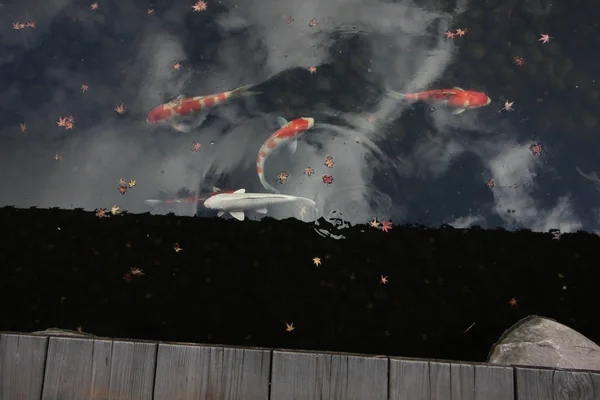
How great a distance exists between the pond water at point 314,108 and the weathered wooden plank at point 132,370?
903 millimetres

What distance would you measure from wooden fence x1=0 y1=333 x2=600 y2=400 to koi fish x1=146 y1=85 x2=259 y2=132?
1.36 meters

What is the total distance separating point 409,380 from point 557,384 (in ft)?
1.85

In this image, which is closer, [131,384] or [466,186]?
[131,384]

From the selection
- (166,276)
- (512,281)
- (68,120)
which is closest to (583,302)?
(512,281)

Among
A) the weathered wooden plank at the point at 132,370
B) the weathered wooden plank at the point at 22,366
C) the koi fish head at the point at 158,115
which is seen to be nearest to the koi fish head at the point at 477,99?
the koi fish head at the point at 158,115

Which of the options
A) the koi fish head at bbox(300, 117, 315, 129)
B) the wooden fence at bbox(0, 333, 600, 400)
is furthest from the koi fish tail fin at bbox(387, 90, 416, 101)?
the wooden fence at bbox(0, 333, 600, 400)

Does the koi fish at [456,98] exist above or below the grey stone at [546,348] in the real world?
above

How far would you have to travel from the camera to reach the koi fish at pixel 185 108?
2.59 m

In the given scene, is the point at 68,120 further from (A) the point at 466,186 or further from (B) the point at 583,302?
(B) the point at 583,302

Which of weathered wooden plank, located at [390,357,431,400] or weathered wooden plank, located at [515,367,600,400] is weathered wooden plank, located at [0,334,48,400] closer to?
weathered wooden plank, located at [390,357,431,400]

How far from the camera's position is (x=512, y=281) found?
227 centimetres

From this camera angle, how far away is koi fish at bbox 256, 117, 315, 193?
8.23 ft

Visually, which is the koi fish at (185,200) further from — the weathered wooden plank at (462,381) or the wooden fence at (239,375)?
the weathered wooden plank at (462,381)

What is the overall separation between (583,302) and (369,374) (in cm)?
138
